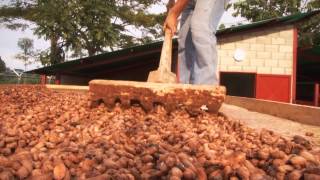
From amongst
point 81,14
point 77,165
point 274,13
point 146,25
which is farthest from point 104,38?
point 77,165

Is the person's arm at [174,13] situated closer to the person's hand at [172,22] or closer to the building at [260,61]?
the person's hand at [172,22]

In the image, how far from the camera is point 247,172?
1.33 m

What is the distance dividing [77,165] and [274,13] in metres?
23.9

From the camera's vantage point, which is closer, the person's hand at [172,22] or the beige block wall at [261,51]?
the person's hand at [172,22]

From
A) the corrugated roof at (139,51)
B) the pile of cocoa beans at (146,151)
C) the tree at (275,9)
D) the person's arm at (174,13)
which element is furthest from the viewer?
the tree at (275,9)

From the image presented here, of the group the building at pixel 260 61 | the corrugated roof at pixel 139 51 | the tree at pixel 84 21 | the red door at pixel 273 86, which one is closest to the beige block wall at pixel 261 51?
the building at pixel 260 61

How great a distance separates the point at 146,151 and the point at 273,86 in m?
10.3

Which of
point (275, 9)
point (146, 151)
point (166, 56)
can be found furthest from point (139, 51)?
point (275, 9)

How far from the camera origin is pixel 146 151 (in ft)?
5.28

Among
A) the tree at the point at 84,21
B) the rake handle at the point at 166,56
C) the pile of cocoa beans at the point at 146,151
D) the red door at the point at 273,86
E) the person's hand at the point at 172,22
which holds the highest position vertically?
the tree at the point at 84,21

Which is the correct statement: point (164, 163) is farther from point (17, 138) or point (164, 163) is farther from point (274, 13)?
point (274, 13)

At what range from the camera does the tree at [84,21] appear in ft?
53.0

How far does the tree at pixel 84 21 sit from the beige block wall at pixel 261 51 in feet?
25.3

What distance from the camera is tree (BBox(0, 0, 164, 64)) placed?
16.1 m
